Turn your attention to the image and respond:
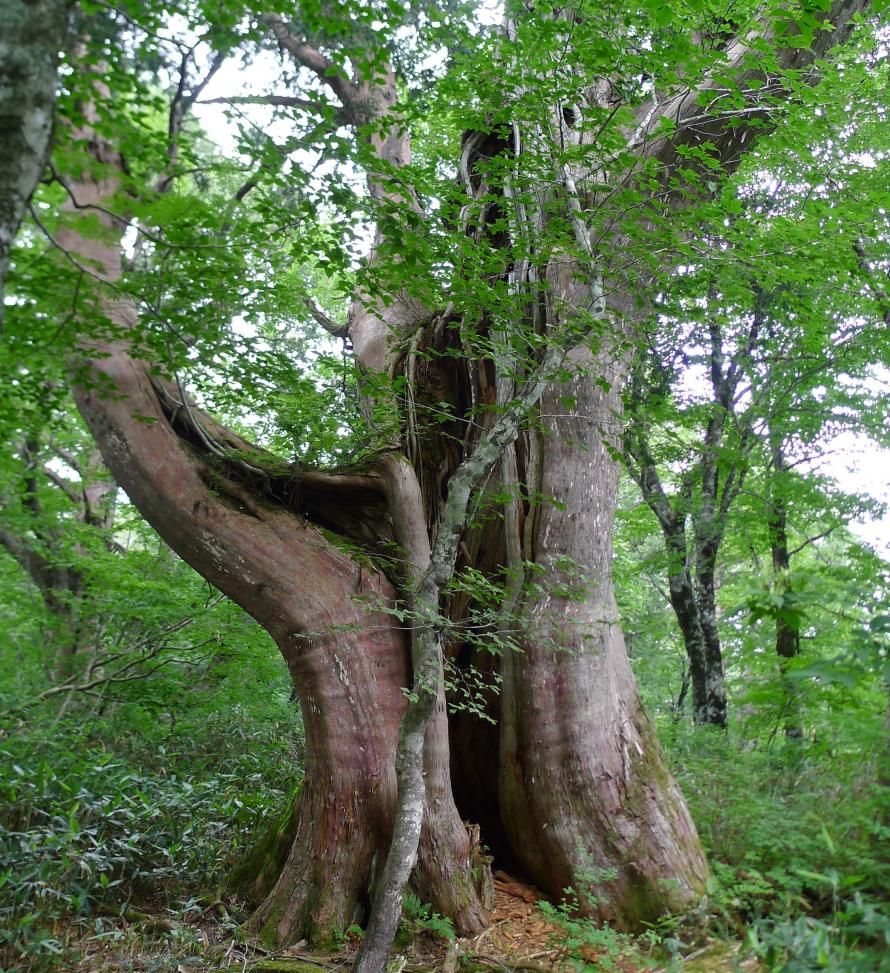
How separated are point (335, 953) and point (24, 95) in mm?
4386

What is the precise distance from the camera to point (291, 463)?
534 centimetres

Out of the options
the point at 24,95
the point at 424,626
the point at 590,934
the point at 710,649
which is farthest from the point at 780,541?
the point at 24,95

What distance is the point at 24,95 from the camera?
193 cm

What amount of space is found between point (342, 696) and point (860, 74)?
7885 mm

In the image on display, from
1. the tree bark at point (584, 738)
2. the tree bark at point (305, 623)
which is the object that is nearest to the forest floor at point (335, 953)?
the tree bark at point (305, 623)

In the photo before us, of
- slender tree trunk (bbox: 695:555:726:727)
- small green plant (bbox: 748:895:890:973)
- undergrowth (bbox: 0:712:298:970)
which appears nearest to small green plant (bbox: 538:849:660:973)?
small green plant (bbox: 748:895:890:973)

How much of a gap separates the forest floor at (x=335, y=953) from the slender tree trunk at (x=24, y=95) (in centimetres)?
358

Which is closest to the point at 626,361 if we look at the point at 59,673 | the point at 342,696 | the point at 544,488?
the point at 544,488

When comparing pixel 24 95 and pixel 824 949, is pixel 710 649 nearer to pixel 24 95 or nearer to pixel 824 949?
pixel 824 949

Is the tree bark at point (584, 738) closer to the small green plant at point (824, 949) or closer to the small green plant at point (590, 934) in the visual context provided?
the small green plant at point (590, 934)

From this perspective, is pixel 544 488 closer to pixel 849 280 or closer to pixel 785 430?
pixel 849 280

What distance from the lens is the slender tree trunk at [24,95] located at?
6.22ft

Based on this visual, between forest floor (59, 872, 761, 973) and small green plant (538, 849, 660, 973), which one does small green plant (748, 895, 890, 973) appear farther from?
forest floor (59, 872, 761, 973)

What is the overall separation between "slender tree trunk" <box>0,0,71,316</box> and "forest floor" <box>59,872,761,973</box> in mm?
3585
